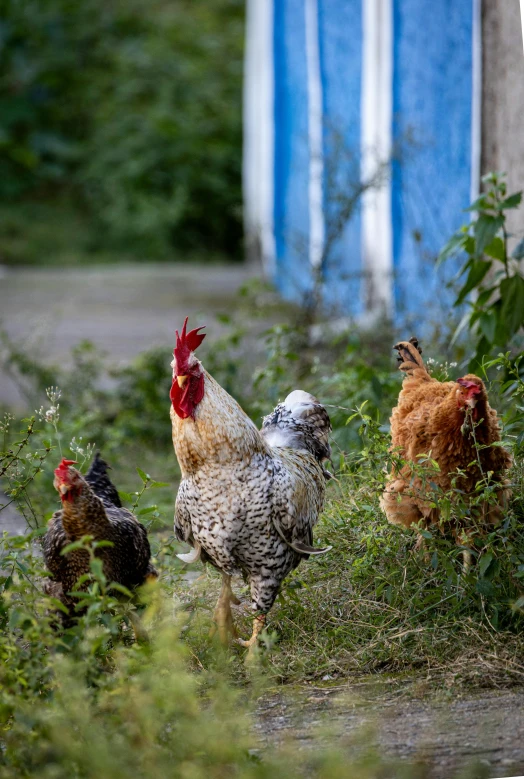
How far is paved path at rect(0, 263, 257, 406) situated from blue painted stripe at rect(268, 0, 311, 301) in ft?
3.03

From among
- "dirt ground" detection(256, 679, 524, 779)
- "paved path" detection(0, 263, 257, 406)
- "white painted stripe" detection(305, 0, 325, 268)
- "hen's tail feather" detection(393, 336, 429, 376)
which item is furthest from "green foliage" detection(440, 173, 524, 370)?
"white painted stripe" detection(305, 0, 325, 268)

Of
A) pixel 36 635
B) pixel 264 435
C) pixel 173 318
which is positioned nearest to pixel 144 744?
pixel 36 635

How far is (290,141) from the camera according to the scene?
11.8m

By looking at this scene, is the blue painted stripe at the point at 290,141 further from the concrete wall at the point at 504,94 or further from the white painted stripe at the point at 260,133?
the concrete wall at the point at 504,94

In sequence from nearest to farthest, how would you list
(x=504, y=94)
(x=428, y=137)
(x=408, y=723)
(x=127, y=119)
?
(x=408, y=723) < (x=504, y=94) < (x=428, y=137) < (x=127, y=119)

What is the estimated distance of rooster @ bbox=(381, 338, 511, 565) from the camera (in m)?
3.33

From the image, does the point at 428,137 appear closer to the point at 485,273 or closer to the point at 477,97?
the point at 477,97

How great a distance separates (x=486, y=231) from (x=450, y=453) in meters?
1.19

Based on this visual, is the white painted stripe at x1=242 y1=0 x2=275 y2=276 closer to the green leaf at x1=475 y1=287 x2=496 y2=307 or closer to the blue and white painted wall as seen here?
the blue and white painted wall

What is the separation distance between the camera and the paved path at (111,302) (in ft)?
31.7

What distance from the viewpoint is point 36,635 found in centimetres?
264

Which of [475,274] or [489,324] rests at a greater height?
[475,274]

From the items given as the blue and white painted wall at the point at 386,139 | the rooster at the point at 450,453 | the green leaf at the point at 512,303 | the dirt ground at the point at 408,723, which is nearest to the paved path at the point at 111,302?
the blue and white painted wall at the point at 386,139

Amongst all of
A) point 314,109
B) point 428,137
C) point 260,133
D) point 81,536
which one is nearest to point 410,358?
point 81,536
